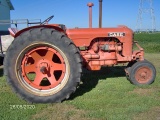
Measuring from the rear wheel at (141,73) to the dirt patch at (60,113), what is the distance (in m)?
1.91

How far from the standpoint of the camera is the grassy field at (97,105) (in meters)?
3.92

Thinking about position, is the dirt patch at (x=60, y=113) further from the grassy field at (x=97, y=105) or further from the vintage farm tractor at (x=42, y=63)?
the vintage farm tractor at (x=42, y=63)

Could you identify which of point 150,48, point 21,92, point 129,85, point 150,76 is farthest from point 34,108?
point 150,48

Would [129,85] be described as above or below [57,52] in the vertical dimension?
below

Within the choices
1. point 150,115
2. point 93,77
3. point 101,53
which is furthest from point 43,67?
point 93,77

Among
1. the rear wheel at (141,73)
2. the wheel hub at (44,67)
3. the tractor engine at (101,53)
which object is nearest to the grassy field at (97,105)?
the rear wheel at (141,73)

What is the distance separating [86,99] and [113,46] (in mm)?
1493

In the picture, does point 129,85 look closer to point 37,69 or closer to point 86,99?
point 86,99

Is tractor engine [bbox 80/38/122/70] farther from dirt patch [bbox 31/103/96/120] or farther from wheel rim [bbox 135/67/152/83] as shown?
dirt patch [bbox 31/103/96/120]

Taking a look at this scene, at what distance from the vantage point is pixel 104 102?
4496 millimetres

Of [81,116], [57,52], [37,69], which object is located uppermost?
[57,52]

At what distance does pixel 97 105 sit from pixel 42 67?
1.21 m

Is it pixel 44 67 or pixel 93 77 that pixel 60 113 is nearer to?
pixel 44 67

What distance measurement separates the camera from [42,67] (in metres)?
4.59
